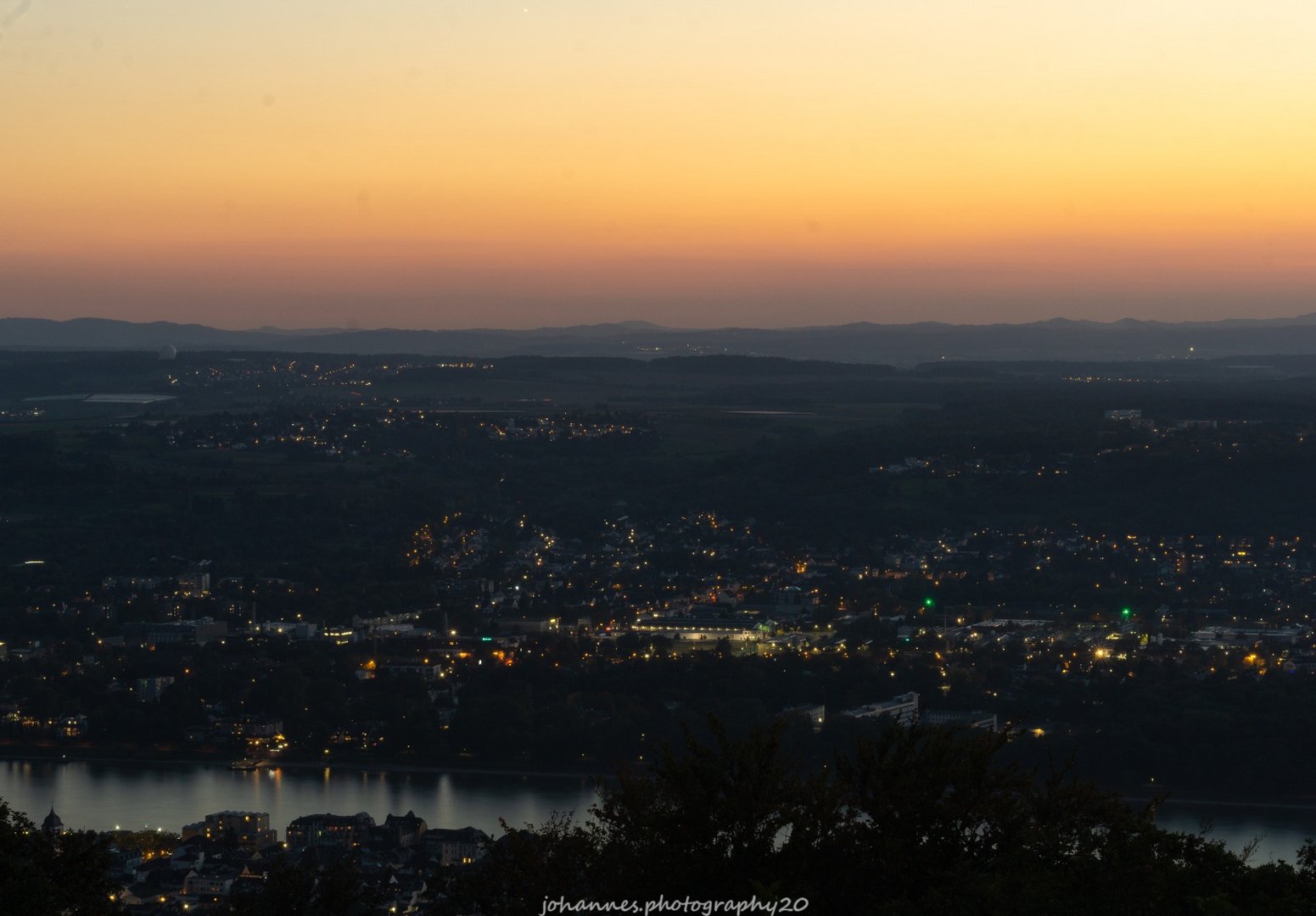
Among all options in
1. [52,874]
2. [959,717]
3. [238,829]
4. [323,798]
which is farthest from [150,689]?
[52,874]

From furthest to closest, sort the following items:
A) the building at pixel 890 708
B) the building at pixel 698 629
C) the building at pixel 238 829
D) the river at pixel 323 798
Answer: the building at pixel 698 629 < the building at pixel 890 708 < the river at pixel 323 798 < the building at pixel 238 829

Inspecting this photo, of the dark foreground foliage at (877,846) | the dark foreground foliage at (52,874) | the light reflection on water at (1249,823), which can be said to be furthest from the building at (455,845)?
the dark foreground foliage at (877,846)

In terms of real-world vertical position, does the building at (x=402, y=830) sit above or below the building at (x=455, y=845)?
below

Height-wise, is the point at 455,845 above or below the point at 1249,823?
above

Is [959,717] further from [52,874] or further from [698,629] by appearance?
[52,874]

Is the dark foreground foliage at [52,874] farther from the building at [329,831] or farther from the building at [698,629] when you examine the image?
the building at [698,629]

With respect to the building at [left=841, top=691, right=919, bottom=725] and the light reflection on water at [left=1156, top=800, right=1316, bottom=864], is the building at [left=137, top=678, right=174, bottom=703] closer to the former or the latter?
the building at [left=841, top=691, right=919, bottom=725]

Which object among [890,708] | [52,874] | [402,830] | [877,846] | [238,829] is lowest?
[890,708]
